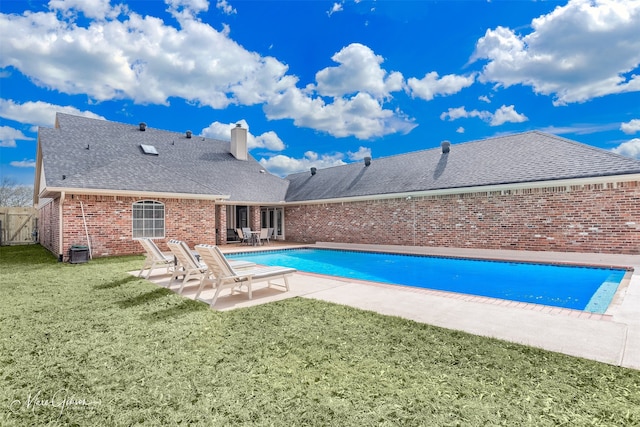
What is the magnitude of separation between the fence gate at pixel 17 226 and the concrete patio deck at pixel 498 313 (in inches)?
740

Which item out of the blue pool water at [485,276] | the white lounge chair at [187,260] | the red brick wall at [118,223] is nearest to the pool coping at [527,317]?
the blue pool water at [485,276]

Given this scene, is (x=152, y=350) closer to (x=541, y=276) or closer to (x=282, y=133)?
(x=541, y=276)

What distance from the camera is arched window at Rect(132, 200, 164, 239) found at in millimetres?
14156

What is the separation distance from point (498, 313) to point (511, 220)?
9.43 meters

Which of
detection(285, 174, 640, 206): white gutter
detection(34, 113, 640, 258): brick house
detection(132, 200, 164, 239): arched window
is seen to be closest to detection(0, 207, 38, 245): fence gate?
detection(34, 113, 640, 258): brick house

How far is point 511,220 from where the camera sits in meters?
13.4

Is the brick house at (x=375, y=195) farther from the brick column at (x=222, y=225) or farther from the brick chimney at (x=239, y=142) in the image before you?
the brick chimney at (x=239, y=142)

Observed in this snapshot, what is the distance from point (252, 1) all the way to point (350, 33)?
23.3ft

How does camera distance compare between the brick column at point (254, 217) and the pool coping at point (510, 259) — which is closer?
the pool coping at point (510, 259)

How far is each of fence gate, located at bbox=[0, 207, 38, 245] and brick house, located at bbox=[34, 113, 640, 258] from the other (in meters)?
2.36

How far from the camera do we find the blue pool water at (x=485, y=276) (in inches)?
304

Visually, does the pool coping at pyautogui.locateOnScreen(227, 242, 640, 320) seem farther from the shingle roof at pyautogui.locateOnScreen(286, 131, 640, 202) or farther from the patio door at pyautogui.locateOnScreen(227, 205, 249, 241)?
the patio door at pyautogui.locateOnScreen(227, 205, 249, 241)

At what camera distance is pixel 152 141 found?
20.7 meters

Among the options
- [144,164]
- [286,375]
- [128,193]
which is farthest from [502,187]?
[144,164]
